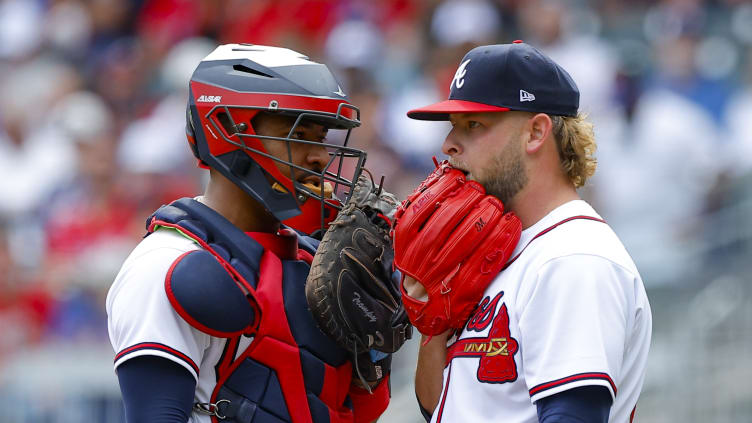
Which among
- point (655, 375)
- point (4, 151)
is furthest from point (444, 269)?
point (4, 151)

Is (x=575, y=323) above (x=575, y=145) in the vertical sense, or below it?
below

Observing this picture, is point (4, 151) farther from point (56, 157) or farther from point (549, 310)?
point (549, 310)

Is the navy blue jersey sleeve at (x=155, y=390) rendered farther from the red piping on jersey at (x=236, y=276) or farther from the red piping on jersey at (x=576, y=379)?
the red piping on jersey at (x=576, y=379)

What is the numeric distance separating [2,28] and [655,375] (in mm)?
7742

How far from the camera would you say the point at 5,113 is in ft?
30.8

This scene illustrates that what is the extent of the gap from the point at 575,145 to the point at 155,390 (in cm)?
122

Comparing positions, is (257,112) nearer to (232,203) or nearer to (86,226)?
(232,203)

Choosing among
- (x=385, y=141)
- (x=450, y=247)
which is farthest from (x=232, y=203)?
(x=385, y=141)

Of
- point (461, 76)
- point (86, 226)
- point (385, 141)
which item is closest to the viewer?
point (461, 76)

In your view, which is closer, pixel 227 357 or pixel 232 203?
pixel 227 357

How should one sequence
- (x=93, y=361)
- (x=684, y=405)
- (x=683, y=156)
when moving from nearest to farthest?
(x=684, y=405), (x=93, y=361), (x=683, y=156)

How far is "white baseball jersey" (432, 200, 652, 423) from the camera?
2318mm

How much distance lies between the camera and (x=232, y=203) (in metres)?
2.82

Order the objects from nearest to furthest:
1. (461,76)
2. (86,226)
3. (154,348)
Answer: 1. (154,348)
2. (461,76)
3. (86,226)
